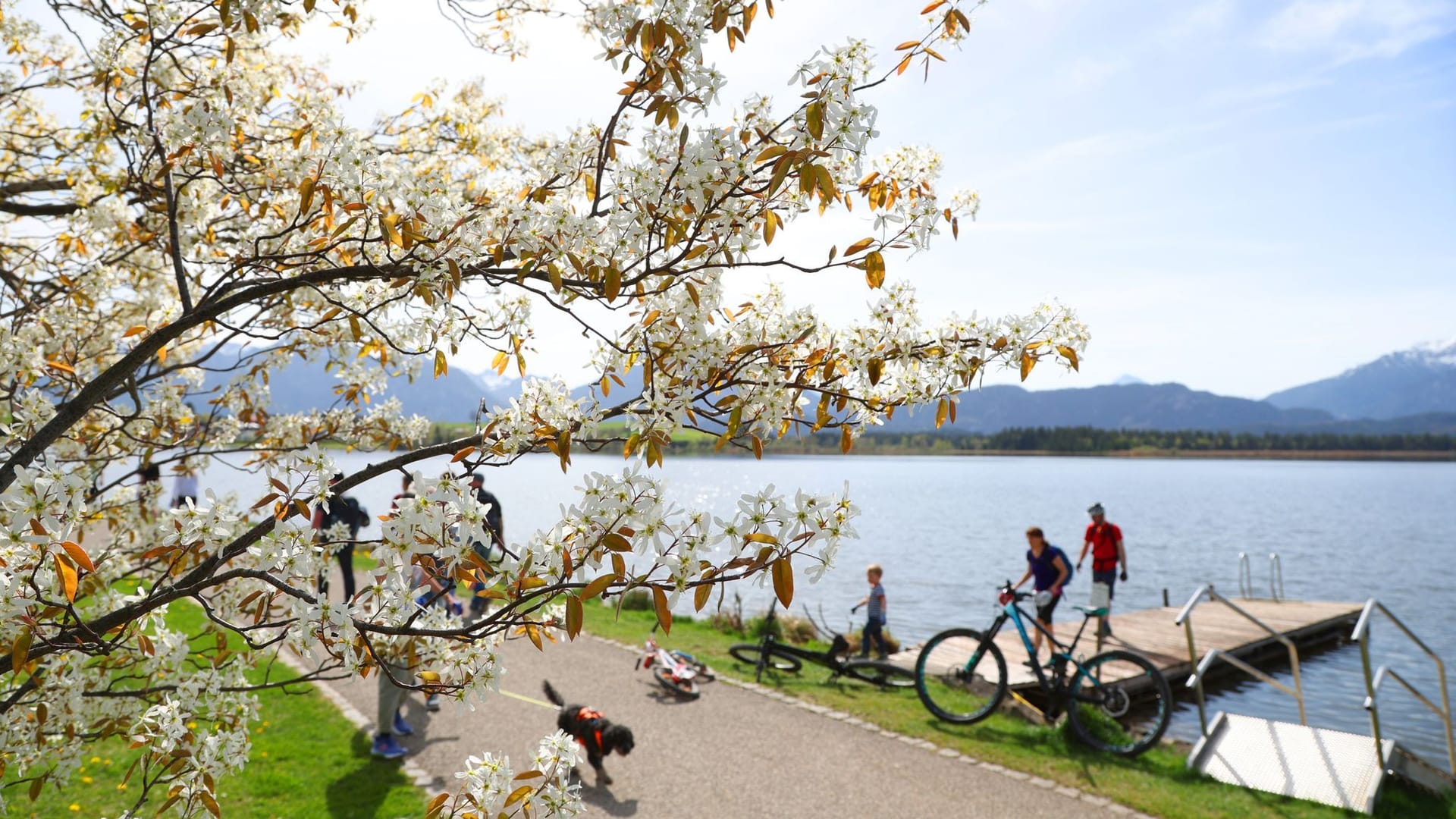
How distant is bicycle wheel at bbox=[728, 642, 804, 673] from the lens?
1058 cm

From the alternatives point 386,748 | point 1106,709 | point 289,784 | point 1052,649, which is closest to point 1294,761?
point 1106,709

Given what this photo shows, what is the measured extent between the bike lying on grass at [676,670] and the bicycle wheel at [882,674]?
1.76m

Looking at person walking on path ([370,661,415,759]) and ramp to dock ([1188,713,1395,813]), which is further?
ramp to dock ([1188,713,1395,813])

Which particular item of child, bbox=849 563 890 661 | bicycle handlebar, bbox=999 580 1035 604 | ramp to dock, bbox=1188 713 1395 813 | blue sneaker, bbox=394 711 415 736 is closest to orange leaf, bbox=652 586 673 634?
blue sneaker, bbox=394 711 415 736

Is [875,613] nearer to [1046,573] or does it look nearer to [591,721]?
[1046,573]

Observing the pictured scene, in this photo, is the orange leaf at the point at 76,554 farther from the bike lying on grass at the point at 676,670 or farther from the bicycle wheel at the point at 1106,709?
the bicycle wheel at the point at 1106,709

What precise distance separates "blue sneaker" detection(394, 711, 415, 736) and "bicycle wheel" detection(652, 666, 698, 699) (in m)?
2.81

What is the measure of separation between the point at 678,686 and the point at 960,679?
3527 mm

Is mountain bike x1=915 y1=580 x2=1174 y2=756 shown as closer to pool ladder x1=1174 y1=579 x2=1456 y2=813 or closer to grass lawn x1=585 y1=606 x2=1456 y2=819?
grass lawn x1=585 y1=606 x2=1456 y2=819

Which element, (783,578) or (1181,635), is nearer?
(783,578)

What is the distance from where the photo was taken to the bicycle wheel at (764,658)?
10.6 metres

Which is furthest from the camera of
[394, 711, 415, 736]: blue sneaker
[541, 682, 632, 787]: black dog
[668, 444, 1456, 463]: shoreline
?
[668, 444, 1456, 463]: shoreline

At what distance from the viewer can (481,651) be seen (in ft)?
9.02

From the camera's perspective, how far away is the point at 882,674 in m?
10.2
